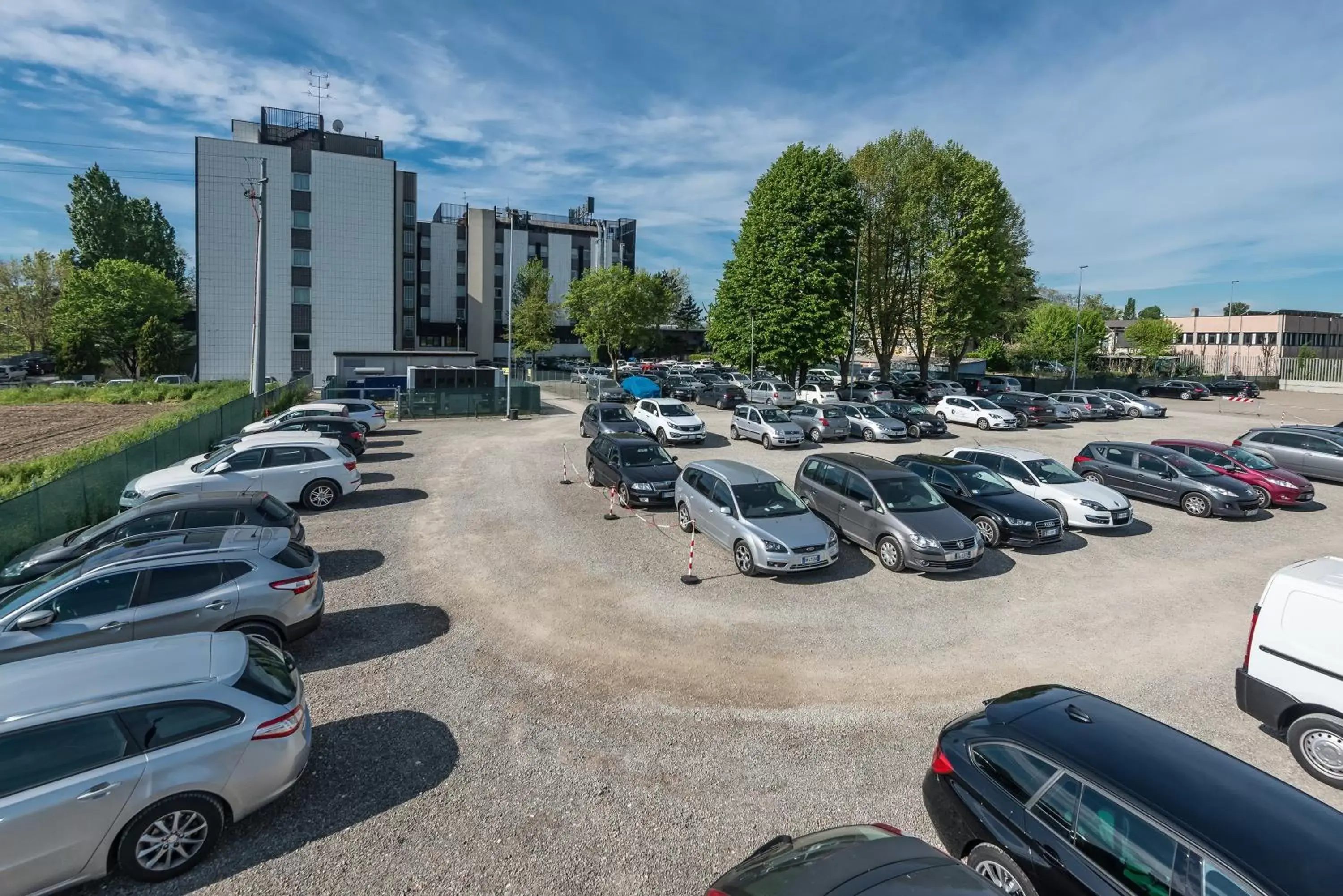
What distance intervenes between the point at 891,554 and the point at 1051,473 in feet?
20.4

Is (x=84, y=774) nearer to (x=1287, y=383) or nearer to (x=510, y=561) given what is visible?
(x=510, y=561)

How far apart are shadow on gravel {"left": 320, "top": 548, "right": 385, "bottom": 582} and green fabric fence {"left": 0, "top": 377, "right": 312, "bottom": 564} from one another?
180 inches

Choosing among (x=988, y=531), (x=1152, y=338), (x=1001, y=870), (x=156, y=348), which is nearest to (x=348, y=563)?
(x=1001, y=870)

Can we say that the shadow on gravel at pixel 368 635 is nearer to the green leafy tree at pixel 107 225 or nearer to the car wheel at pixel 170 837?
the car wheel at pixel 170 837

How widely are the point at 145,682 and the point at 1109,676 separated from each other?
1034 cm

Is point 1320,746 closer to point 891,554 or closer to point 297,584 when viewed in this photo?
point 891,554

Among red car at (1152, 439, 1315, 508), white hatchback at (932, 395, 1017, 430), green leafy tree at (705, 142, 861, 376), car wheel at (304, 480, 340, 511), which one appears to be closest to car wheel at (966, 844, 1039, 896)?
car wheel at (304, 480, 340, 511)

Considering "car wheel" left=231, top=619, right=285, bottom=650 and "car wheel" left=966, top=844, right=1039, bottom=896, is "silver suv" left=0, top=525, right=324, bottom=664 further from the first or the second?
"car wheel" left=966, top=844, right=1039, bottom=896

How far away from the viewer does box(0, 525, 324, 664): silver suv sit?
724 centimetres

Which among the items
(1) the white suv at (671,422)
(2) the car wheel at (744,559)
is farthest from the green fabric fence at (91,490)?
(1) the white suv at (671,422)

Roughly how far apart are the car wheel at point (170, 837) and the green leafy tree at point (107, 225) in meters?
78.0

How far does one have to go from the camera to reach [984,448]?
58.0ft

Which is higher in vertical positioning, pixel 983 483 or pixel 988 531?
pixel 983 483

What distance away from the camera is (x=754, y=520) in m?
12.4
